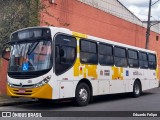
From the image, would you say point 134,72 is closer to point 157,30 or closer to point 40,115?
point 40,115

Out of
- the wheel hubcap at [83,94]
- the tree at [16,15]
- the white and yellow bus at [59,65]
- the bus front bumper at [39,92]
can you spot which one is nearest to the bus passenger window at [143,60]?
the white and yellow bus at [59,65]

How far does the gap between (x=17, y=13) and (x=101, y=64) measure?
4.95 meters

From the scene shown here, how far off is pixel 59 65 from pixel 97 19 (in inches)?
562

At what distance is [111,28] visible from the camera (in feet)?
95.9

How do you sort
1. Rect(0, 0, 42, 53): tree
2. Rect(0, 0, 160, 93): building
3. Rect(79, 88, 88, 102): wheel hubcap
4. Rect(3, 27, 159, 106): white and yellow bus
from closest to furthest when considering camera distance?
Rect(3, 27, 159, 106): white and yellow bus, Rect(79, 88, 88, 102): wheel hubcap, Rect(0, 0, 42, 53): tree, Rect(0, 0, 160, 93): building

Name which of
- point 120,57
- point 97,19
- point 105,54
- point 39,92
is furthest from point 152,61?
point 39,92

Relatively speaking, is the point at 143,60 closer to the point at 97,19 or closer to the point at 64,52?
the point at 97,19

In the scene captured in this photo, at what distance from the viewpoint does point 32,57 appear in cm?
1314

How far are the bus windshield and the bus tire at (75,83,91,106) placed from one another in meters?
2.08

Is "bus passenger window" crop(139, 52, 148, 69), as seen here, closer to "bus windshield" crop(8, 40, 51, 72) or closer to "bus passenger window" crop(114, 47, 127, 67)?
"bus passenger window" crop(114, 47, 127, 67)

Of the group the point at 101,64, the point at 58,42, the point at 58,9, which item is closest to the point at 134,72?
the point at 101,64

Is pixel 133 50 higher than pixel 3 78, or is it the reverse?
pixel 133 50

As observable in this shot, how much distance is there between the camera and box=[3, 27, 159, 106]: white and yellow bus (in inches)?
508

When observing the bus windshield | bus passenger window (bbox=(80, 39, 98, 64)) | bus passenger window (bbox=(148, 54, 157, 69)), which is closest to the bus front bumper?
the bus windshield
